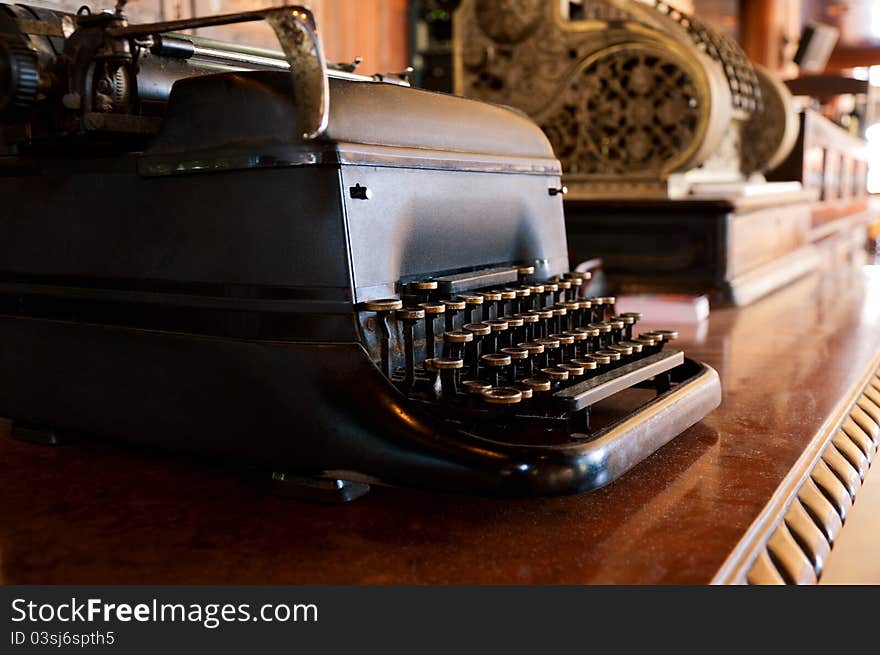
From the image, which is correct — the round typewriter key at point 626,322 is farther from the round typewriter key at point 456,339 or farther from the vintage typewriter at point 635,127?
the vintage typewriter at point 635,127

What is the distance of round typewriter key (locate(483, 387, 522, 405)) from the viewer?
0.97 m

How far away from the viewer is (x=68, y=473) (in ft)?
3.74

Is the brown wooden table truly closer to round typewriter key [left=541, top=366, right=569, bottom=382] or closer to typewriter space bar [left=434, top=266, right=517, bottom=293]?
round typewriter key [left=541, top=366, right=569, bottom=382]

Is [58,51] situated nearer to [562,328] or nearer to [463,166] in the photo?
[463,166]

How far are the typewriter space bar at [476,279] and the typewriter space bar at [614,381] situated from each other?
0.62ft

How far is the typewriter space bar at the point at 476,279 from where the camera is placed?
116cm

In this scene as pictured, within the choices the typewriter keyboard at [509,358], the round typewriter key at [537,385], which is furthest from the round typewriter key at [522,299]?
the round typewriter key at [537,385]

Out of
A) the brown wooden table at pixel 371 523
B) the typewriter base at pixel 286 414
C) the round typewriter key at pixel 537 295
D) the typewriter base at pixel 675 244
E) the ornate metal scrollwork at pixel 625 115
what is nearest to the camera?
the brown wooden table at pixel 371 523

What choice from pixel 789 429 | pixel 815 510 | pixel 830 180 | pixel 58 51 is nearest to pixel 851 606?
pixel 815 510

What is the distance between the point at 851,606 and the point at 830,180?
5.06m

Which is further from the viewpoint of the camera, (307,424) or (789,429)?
(789,429)

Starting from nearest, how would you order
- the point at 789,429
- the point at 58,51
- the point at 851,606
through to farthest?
the point at 851,606, the point at 58,51, the point at 789,429

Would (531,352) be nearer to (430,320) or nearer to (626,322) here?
(430,320)

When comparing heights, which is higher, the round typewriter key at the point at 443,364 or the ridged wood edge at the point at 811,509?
the round typewriter key at the point at 443,364
